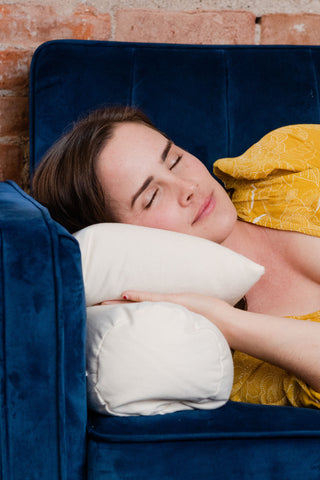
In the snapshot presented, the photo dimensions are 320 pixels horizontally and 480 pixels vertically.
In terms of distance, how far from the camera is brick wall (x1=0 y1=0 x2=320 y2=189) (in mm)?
1559

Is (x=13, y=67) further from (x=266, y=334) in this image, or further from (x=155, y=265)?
(x=266, y=334)

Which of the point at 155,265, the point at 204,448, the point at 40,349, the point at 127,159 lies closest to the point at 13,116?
the point at 127,159

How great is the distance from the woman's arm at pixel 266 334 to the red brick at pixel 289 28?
1.08 meters

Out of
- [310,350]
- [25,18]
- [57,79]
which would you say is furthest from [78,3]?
[310,350]

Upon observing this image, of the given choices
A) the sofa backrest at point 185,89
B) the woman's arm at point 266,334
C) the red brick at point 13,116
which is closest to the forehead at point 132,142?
the sofa backrest at point 185,89

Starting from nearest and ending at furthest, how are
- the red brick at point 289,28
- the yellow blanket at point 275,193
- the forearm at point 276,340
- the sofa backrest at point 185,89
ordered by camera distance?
the forearm at point 276,340 → the yellow blanket at point 275,193 → the sofa backrest at point 185,89 → the red brick at point 289,28

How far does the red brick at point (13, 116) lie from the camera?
1.57m

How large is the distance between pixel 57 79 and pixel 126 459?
96 cm

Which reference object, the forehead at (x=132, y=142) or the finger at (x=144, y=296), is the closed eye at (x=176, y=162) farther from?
the finger at (x=144, y=296)

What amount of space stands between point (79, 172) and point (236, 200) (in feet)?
1.15

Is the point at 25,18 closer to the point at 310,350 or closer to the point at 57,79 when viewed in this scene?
the point at 57,79

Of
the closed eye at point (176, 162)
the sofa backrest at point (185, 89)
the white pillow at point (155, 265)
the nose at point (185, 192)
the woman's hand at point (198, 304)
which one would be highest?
the sofa backrest at point (185, 89)

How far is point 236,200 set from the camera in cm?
123

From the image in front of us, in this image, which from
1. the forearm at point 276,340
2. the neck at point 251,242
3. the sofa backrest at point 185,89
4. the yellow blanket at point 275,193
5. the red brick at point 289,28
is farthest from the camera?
the red brick at point 289,28
